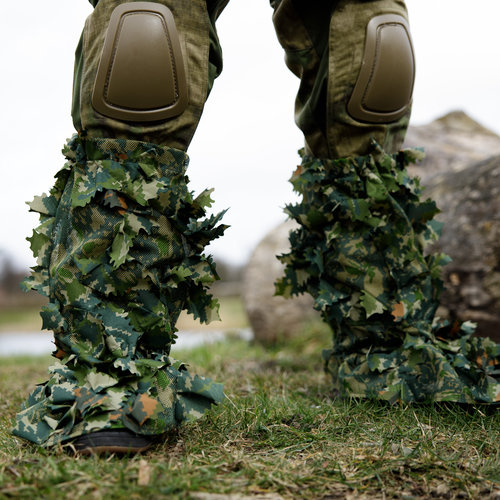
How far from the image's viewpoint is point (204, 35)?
1.30 m

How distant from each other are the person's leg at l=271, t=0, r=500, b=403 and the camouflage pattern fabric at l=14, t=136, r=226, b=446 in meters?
0.45

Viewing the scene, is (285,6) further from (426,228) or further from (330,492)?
(330,492)

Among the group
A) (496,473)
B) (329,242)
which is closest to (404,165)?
(329,242)

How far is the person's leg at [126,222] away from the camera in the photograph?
3.87 ft

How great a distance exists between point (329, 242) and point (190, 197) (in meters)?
0.49

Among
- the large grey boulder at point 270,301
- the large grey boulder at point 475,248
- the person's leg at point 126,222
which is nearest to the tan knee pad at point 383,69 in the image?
the person's leg at point 126,222

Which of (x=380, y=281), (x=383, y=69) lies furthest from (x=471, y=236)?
(x=383, y=69)

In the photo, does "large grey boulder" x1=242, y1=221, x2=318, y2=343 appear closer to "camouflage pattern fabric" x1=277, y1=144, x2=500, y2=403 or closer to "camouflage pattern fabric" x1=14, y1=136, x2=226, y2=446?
"camouflage pattern fabric" x1=277, y1=144, x2=500, y2=403

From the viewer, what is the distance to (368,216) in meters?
1.54

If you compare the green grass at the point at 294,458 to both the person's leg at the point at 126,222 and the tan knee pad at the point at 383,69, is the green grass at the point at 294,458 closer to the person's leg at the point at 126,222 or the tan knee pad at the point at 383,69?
the person's leg at the point at 126,222

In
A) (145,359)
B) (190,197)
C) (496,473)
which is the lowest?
(496,473)

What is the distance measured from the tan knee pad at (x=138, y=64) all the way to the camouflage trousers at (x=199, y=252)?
1.5 inches

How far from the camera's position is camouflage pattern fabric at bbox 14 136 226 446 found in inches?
45.5

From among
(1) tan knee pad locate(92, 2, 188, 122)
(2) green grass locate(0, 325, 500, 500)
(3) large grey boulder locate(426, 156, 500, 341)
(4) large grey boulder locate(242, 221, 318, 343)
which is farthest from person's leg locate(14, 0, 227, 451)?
(4) large grey boulder locate(242, 221, 318, 343)
